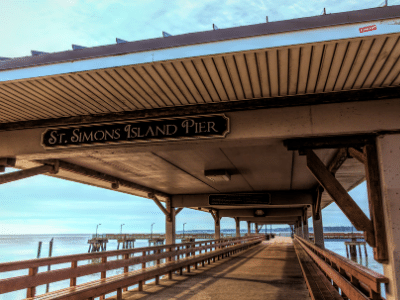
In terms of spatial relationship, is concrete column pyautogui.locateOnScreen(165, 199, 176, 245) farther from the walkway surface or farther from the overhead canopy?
the overhead canopy

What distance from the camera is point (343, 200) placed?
4.93 meters

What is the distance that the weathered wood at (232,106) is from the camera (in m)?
4.77

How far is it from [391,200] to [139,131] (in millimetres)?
4073

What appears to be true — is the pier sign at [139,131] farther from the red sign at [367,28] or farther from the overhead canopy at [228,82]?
the red sign at [367,28]

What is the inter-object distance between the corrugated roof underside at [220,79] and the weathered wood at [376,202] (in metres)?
1.07

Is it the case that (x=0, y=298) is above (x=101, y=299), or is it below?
below

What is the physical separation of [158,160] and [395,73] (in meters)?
6.46

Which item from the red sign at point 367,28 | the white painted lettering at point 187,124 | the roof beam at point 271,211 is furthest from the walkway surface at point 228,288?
the roof beam at point 271,211

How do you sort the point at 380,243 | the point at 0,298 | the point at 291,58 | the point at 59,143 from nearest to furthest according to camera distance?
the point at 291,58, the point at 380,243, the point at 59,143, the point at 0,298

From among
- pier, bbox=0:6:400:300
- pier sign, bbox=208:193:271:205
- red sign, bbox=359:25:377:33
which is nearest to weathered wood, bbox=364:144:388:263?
pier, bbox=0:6:400:300

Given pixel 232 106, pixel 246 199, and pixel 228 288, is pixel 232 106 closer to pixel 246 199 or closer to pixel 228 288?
pixel 228 288

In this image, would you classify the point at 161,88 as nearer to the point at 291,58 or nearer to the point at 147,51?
the point at 147,51

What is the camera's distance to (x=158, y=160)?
30.3 ft

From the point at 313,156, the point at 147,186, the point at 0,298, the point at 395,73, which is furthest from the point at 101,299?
the point at 0,298
